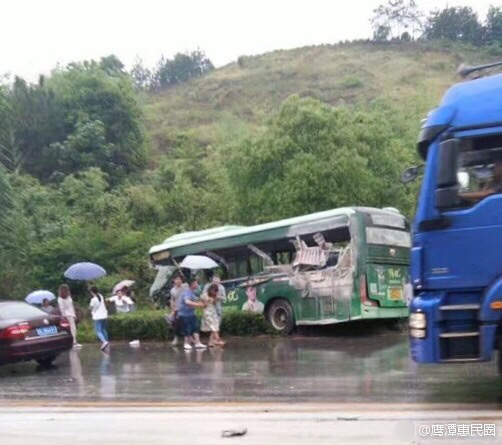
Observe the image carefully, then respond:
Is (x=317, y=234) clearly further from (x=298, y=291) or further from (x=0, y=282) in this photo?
(x=0, y=282)

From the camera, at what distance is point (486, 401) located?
8609 millimetres

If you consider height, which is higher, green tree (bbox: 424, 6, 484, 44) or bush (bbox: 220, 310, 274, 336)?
green tree (bbox: 424, 6, 484, 44)

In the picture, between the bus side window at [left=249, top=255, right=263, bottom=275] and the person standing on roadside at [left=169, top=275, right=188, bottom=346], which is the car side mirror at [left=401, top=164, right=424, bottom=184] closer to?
the person standing on roadside at [left=169, top=275, right=188, bottom=346]

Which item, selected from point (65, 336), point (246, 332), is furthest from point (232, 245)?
point (65, 336)

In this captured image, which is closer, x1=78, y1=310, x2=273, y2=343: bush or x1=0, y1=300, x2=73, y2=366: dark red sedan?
x1=0, y1=300, x2=73, y2=366: dark red sedan

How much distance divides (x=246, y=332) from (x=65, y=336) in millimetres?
5476

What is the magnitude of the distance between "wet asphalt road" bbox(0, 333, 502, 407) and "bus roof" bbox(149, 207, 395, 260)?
2.83 m

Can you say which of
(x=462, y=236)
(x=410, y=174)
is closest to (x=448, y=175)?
(x=462, y=236)

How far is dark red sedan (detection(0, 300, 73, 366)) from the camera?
14117 millimetres

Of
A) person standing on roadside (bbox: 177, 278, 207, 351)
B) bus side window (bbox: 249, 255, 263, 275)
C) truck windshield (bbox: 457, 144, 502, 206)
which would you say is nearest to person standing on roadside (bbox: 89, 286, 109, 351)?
person standing on roadside (bbox: 177, 278, 207, 351)

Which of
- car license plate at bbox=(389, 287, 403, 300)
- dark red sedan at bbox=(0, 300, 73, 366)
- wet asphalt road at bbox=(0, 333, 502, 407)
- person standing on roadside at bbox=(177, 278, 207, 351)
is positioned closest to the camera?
wet asphalt road at bbox=(0, 333, 502, 407)

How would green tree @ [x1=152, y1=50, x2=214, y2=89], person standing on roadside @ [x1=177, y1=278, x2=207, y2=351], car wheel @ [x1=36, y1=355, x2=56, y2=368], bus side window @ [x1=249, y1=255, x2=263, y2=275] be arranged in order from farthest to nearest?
green tree @ [x1=152, y1=50, x2=214, y2=89]
bus side window @ [x1=249, y1=255, x2=263, y2=275]
person standing on roadside @ [x1=177, y1=278, x2=207, y2=351]
car wheel @ [x1=36, y1=355, x2=56, y2=368]

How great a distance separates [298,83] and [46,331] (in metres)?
75.5

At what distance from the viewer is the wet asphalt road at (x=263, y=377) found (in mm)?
9742
